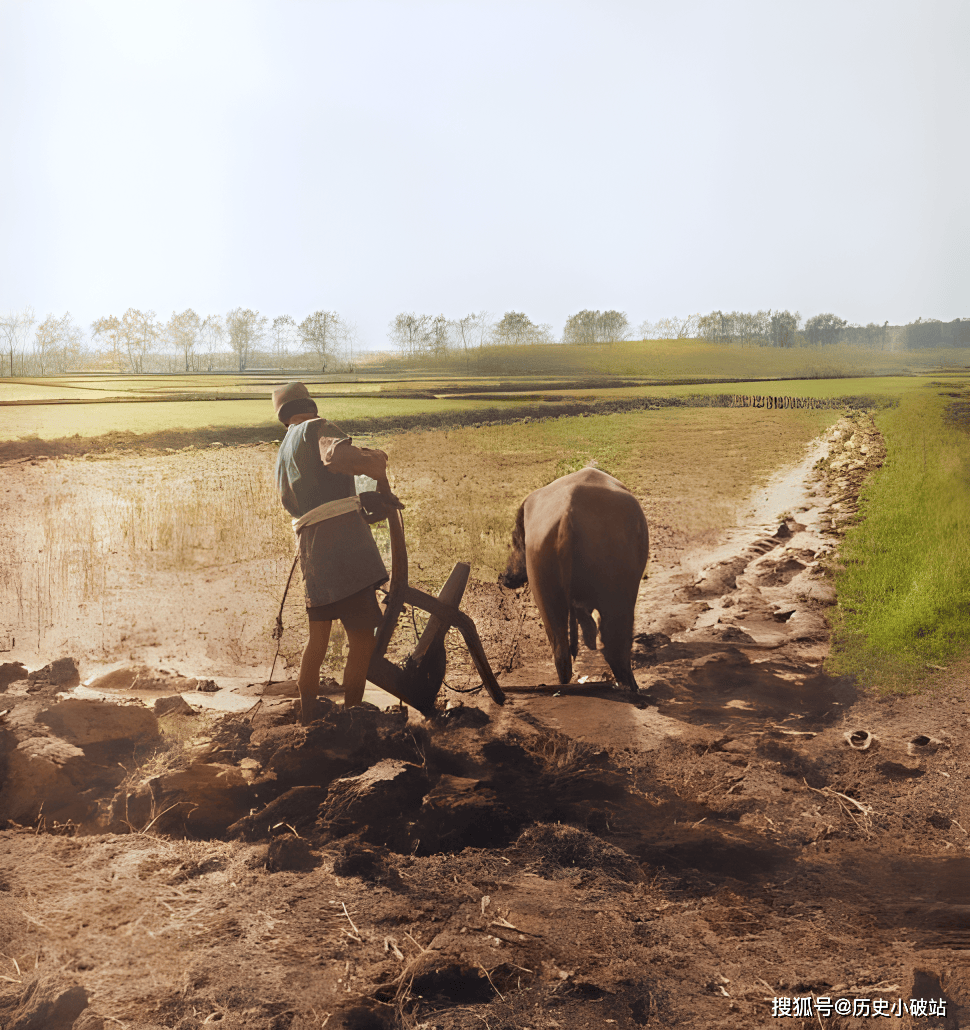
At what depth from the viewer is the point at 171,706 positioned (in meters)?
4.24

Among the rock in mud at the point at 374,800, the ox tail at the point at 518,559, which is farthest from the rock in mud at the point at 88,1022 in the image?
the ox tail at the point at 518,559

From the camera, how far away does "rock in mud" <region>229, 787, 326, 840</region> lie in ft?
9.89

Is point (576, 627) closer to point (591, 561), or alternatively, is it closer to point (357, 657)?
point (591, 561)

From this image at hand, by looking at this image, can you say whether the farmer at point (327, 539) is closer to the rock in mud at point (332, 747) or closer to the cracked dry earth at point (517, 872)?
the rock in mud at point (332, 747)

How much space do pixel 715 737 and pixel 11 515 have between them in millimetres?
6032

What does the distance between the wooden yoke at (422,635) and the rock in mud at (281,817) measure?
2.56ft

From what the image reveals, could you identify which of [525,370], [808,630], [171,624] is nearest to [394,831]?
[171,624]

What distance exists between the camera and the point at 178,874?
2.75 meters

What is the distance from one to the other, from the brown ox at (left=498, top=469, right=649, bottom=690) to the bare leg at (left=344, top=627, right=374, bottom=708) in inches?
57.1

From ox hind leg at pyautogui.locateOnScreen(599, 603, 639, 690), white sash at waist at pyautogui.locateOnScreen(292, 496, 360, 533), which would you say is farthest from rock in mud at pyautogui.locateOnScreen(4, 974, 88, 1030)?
ox hind leg at pyautogui.locateOnScreen(599, 603, 639, 690)

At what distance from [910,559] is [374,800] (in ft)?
21.6

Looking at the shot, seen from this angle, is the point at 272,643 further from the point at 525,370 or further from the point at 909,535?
the point at 909,535

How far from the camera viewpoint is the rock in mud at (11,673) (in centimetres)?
459

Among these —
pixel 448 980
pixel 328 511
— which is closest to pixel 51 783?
pixel 328 511
